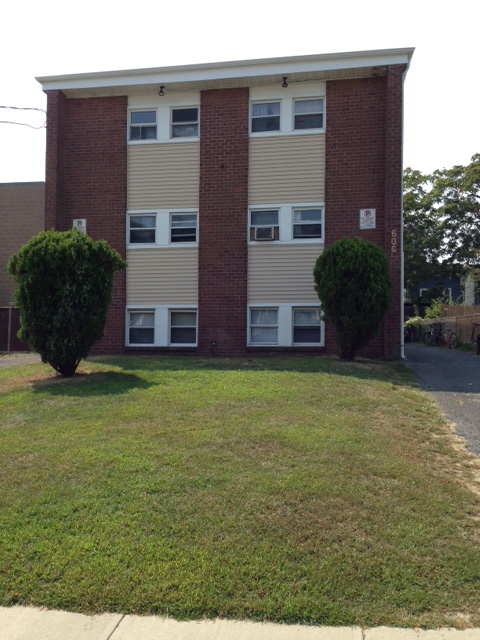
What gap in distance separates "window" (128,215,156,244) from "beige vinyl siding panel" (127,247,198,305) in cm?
31

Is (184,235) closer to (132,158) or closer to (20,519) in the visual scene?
(132,158)

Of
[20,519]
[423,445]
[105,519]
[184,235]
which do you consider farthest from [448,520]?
[184,235]

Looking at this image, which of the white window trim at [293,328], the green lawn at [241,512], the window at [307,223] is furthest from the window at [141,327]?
the green lawn at [241,512]

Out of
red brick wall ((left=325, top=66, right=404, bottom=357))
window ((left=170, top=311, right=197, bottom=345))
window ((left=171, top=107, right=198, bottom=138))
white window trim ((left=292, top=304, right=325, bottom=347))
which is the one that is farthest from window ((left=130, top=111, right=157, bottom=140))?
white window trim ((left=292, top=304, right=325, bottom=347))

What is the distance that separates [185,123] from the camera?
17.3 meters

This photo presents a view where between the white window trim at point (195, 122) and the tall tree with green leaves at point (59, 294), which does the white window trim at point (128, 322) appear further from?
the tall tree with green leaves at point (59, 294)

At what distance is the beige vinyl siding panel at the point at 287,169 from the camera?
16453mm

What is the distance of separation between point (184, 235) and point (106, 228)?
2.22m

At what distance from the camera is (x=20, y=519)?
492cm

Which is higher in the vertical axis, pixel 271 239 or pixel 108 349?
pixel 271 239

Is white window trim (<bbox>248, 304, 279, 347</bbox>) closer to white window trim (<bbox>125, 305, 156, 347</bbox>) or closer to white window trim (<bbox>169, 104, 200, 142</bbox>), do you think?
white window trim (<bbox>125, 305, 156, 347</bbox>)

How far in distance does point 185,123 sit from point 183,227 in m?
2.89

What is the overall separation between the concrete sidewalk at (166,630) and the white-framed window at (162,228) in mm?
13747

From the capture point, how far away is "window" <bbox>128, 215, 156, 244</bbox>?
17.4 m
